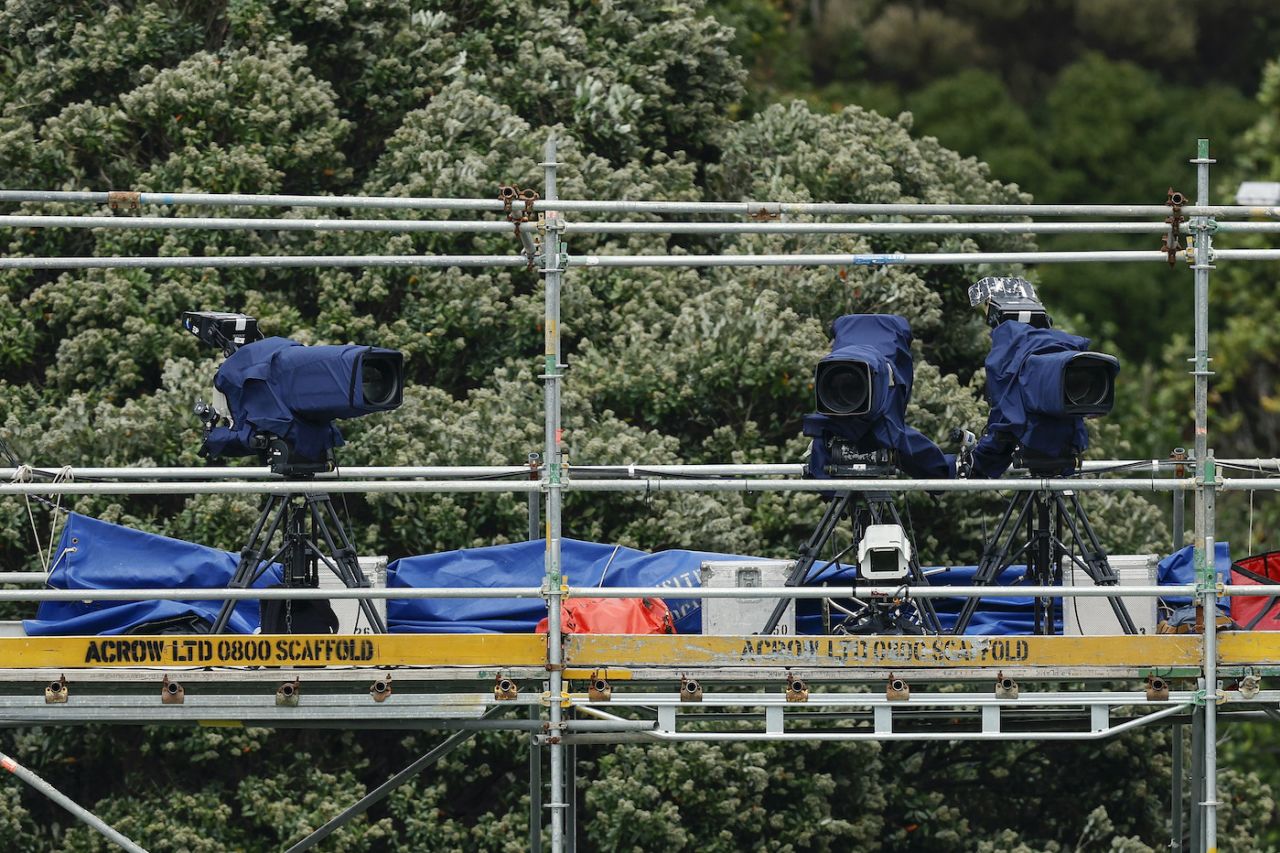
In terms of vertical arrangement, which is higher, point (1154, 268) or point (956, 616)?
point (1154, 268)

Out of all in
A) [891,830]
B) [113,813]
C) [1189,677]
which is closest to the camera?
[1189,677]

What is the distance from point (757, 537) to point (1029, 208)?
4803mm

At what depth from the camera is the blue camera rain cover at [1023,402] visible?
31.8 feet

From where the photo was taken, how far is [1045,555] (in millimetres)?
9945

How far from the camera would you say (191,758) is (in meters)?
13.4

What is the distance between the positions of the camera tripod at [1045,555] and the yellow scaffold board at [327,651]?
2001mm

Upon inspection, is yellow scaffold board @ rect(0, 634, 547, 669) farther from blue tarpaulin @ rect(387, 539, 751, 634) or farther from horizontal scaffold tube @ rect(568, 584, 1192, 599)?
blue tarpaulin @ rect(387, 539, 751, 634)

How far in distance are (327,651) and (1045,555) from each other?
312 cm

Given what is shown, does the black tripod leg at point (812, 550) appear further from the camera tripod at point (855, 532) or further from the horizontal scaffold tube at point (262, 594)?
the horizontal scaffold tube at point (262, 594)

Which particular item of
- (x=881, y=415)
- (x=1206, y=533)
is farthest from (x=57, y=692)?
(x=1206, y=533)

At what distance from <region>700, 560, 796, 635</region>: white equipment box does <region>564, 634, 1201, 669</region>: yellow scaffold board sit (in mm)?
535

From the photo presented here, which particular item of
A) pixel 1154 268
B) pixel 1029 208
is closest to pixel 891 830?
pixel 1029 208

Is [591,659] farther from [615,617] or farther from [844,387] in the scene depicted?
[844,387]

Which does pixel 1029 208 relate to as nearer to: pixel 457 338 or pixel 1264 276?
pixel 457 338
